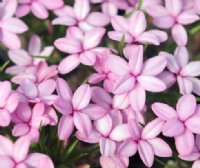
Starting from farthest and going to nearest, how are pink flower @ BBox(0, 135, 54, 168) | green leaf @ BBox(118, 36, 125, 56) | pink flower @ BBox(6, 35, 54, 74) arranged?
pink flower @ BBox(6, 35, 54, 74) → green leaf @ BBox(118, 36, 125, 56) → pink flower @ BBox(0, 135, 54, 168)

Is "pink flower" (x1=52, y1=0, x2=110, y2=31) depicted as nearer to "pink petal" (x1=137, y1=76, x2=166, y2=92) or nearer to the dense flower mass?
the dense flower mass

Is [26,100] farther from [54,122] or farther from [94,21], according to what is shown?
[94,21]

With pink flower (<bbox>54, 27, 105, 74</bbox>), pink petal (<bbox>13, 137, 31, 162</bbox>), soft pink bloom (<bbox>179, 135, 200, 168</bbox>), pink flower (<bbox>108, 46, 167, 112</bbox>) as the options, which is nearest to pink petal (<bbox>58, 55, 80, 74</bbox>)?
pink flower (<bbox>54, 27, 105, 74</bbox>)

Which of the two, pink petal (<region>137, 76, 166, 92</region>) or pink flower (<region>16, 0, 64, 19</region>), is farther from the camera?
pink flower (<region>16, 0, 64, 19</region>)

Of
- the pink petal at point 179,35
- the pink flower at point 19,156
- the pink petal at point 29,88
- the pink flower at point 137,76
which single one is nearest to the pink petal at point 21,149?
the pink flower at point 19,156

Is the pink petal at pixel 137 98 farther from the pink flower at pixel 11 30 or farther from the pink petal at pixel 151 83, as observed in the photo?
the pink flower at pixel 11 30

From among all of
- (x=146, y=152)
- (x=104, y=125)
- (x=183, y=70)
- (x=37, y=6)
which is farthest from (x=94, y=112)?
(x=37, y=6)
